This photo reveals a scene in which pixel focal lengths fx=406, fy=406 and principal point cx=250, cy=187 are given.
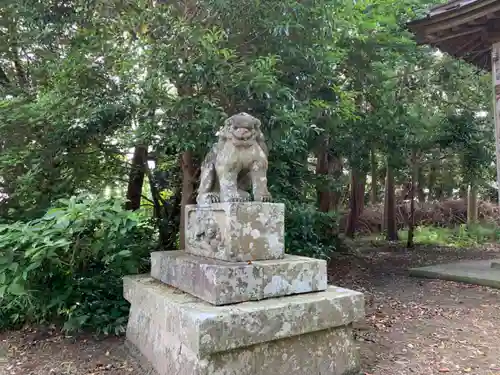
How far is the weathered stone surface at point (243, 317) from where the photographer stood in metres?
2.40

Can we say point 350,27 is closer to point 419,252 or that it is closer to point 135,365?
point 135,365

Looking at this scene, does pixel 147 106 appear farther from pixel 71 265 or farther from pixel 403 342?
pixel 403 342

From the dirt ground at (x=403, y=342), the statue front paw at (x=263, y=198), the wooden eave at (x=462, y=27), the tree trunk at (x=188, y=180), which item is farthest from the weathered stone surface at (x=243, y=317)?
the wooden eave at (x=462, y=27)

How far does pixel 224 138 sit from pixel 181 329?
147cm

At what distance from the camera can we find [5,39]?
18.4ft

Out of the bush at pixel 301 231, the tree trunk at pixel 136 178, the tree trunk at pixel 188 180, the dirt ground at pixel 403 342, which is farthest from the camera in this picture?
the tree trunk at pixel 136 178

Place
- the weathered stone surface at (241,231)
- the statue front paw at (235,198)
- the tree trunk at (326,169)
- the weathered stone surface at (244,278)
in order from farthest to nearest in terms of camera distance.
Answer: the tree trunk at (326,169) < the statue front paw at (235,198) < the weathered stone surface at (241,231) < the weathered stone surface at (244,278)

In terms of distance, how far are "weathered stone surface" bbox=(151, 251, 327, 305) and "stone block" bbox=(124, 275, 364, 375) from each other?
6 cm

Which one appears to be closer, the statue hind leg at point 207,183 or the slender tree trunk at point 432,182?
the statue hind leg at point 207,183

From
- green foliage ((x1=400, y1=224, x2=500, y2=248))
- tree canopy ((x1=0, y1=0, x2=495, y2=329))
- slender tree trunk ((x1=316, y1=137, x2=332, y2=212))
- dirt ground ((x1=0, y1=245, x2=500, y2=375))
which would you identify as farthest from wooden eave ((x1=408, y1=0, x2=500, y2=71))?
green foliage ((x1=400, y1=224, x2=500, y2=248))

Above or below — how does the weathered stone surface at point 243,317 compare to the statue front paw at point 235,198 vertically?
below

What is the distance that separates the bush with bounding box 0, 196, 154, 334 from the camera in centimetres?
356

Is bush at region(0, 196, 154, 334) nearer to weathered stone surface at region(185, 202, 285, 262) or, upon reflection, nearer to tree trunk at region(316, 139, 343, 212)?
weathered stone surface at region(185, 202, 285, 262)

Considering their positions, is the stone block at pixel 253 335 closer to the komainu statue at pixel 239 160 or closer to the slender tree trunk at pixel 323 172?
the komainu statue at pixel 239 160
